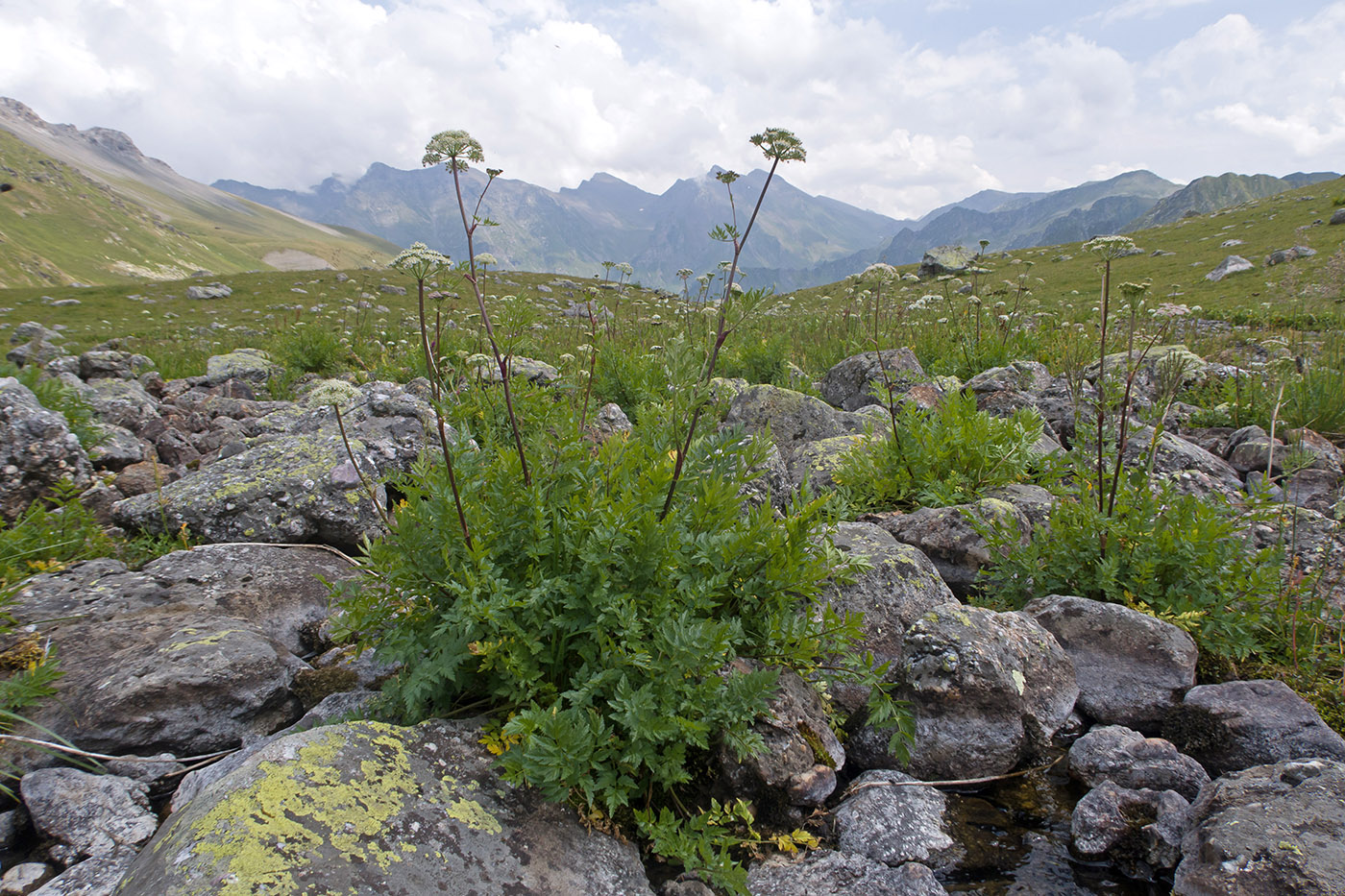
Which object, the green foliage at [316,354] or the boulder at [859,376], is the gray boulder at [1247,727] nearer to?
the boulder at [859,376]

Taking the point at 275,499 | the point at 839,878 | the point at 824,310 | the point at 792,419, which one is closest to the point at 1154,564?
the point at 839,878

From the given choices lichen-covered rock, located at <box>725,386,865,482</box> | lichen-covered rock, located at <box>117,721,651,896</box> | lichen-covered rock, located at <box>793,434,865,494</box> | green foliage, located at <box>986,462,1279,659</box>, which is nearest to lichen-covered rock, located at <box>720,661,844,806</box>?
lichen-covered rock, located at <box>117,721,651,896</box>

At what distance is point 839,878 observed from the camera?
2.96 m

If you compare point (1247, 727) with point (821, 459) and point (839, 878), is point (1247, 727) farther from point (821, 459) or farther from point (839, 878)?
point (821, 459)

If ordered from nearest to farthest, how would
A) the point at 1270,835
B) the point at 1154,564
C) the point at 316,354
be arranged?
the point at 1270,835, the point at 1154,564, the point at 316,354

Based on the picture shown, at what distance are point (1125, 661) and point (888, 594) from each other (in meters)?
1.62

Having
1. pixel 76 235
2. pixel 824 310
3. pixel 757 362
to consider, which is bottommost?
pixel 757 362

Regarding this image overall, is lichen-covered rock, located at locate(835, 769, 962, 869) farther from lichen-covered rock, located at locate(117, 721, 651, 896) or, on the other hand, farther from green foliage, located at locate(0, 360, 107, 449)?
green foliage, located at locate(0, 360, 107, 449)

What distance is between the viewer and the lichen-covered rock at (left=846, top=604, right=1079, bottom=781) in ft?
12.6

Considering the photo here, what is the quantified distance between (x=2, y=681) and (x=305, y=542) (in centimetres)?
234

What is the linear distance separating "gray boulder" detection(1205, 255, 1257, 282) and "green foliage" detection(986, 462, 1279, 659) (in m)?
30.2

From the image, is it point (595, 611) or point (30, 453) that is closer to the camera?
point (595, 611)

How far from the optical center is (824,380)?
12.1 m

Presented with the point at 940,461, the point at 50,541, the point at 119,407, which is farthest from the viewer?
the point at 119,407
